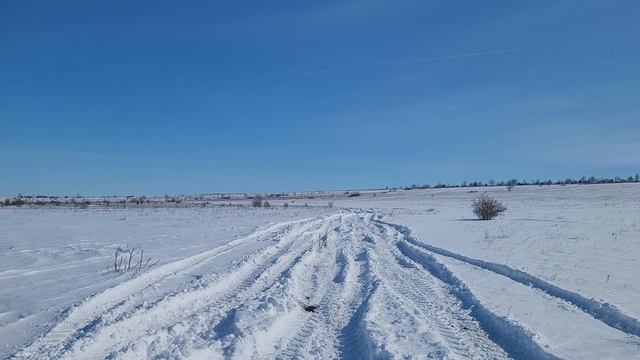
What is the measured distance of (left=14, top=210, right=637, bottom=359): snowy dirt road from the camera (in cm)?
548

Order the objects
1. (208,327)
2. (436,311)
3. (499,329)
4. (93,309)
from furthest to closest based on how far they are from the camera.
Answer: (436,311), (93,309), (499,329), (208,327)

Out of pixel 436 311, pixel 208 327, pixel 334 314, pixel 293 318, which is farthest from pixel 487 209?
pixel 208 327

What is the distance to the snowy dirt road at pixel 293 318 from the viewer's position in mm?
5480

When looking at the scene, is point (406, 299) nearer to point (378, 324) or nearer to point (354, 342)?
point (378, 324)

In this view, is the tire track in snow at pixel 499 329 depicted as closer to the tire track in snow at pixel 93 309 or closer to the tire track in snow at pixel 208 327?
the tire track in snow at pixel 208 327

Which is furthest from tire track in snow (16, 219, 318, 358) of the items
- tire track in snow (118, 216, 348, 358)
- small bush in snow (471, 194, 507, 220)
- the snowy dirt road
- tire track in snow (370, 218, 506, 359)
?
small bush in snow (471, 194, 507, 220)

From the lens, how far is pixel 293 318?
6980 mm

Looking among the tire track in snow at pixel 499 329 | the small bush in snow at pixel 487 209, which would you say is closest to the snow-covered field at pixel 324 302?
the tire track in snow at pixel 499 329

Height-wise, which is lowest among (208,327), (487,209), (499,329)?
(499,329)

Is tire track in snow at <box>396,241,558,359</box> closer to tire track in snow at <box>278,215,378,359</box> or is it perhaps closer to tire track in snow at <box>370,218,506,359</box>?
tire track in snow at <box>370,218,506,359</box>

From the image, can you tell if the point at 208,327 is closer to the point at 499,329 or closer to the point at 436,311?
the point at 436,311

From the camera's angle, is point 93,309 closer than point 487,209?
Yes

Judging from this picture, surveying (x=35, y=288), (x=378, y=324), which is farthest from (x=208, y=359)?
(x=35, y=288)

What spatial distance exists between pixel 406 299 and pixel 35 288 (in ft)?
20.6
